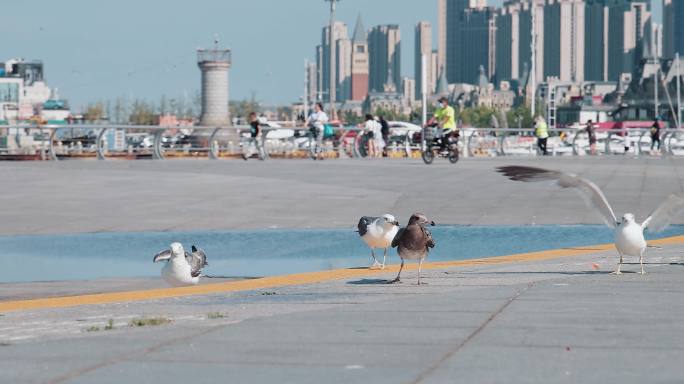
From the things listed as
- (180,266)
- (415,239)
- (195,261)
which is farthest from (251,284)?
(415,239)

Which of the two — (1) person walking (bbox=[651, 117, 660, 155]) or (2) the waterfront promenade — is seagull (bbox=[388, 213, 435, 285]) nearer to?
(2) the waterfront promenade

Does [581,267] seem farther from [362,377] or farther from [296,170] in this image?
[296,170]

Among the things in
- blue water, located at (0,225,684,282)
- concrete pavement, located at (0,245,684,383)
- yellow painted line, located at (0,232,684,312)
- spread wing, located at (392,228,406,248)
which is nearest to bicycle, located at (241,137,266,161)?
blue water, located at (0,225,684,282)

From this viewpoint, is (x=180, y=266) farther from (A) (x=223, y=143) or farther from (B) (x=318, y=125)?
(A) (x=223, y=143)

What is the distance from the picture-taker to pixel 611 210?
1137 cm

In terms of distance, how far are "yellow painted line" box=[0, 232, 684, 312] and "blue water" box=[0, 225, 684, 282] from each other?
3.21 ft

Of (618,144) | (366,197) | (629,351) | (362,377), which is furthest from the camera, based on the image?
(618,144)

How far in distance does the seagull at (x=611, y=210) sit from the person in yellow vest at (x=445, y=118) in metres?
22.5

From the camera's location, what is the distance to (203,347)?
7.55 meters

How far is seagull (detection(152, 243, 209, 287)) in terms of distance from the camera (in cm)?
1179

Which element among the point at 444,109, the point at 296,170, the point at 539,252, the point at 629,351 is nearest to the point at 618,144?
the point at 444,109

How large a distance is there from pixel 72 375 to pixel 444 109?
28.5 m

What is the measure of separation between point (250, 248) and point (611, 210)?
5997 millimetres

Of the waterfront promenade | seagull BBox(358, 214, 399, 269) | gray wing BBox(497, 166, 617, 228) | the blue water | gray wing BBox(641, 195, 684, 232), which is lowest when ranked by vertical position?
the blue water
